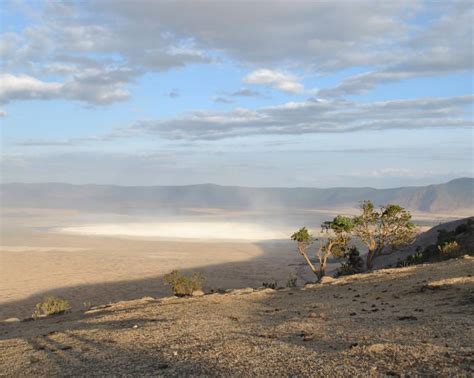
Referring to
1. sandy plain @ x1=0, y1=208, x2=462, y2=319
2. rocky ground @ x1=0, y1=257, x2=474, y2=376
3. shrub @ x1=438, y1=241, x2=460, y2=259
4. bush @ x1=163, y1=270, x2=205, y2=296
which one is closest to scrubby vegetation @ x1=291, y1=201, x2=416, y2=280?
shrub @ x1=438, y1=241, x2=460, y2=259

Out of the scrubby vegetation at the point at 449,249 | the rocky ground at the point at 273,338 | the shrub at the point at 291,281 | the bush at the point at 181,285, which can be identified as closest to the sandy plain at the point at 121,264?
the shrub at the point at 291,281

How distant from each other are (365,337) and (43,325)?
1048cm

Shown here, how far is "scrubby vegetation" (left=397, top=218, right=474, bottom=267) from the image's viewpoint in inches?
1080

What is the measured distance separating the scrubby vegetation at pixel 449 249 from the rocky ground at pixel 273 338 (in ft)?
33.8

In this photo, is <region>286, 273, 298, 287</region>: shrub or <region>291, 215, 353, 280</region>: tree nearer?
<region>291, 215, 353, 280</region>: tree

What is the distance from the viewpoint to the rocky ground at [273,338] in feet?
27.1

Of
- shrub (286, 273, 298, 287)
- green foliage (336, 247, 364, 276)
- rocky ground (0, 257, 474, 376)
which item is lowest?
shrub (286, 273, 298, 287)

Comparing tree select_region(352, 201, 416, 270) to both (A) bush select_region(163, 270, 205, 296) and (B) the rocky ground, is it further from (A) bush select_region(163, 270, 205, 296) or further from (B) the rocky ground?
(B) the rocky ground

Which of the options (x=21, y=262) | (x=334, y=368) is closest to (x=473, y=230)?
(x=334, y=368)

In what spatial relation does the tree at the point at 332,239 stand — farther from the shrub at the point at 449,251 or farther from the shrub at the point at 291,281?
the shrub at the point at 449,251

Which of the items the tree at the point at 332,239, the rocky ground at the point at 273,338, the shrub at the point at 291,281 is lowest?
the shrub at the point at 291,281

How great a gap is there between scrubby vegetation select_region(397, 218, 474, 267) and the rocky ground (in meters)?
10.3

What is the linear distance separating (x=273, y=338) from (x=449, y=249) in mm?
20555

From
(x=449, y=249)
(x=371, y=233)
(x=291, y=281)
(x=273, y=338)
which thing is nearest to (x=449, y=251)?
(x=449, y=249)
